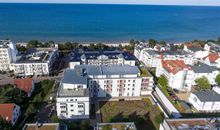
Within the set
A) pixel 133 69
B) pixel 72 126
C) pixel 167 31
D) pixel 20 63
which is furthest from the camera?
pixel 167 31

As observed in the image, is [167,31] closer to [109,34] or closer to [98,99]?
[109,34]

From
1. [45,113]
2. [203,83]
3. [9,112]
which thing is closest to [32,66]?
[45,113]

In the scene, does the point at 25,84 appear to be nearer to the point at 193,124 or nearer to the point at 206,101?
the point at 193,124

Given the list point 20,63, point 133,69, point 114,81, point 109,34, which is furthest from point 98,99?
point 109,34

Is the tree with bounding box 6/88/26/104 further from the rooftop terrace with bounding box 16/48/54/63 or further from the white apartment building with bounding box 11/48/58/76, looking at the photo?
the rooftop terrace with bounding box 16/48/54/63

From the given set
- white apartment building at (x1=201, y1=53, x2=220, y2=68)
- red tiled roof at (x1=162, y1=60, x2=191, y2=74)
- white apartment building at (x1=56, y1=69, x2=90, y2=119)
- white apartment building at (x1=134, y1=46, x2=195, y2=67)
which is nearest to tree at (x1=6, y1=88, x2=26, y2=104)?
white apartment building at (x1=56, y1=69, x2=90, y2=119)

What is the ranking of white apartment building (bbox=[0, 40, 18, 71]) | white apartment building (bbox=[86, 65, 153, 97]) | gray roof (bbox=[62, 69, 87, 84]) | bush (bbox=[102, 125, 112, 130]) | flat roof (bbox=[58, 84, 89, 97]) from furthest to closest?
white apartment building (bbox=[0, 40, 18, 71]), white apartment building (bbox=[86, 65, 153, 97]), gray roof (bbox=[62, 69, 87, 84]), flat roof (bbox=[58, 84, 89, 97]), bush (bbox=[102, 125, 112, 130])

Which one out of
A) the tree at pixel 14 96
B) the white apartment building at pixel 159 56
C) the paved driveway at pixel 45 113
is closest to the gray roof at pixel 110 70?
the paved driveway at pixel 45 113
